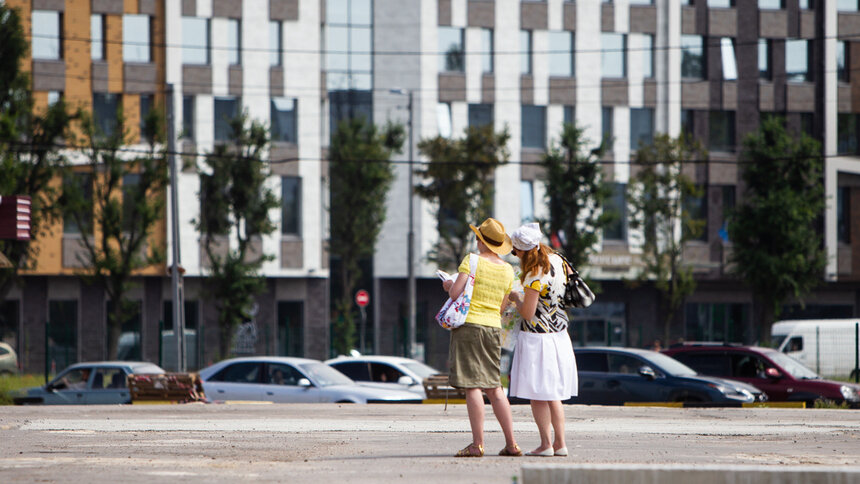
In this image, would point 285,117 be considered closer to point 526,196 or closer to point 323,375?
point 526,196

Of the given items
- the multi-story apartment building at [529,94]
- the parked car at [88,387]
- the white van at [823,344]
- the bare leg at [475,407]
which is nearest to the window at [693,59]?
the multi-story apartment building at [529,94]

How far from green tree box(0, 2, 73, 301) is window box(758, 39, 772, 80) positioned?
2977 cm

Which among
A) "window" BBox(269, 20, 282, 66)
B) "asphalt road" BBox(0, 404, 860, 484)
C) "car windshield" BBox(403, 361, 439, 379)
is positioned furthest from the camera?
"window" BBox(269, 20, 282, 66)

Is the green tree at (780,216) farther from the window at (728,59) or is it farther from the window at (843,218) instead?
the window at (728,59)

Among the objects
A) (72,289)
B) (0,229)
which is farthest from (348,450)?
(72,289)

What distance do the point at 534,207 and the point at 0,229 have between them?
106 ft

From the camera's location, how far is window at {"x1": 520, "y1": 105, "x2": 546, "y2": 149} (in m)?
53.7

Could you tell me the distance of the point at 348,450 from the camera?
1064 centimetres

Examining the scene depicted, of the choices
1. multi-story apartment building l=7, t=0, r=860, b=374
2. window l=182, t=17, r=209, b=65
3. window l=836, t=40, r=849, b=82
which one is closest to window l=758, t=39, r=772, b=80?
multi-story apartment building l=7, t=0, r=860, b=374

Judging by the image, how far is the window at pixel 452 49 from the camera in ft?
175

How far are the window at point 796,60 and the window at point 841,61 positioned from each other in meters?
1.23

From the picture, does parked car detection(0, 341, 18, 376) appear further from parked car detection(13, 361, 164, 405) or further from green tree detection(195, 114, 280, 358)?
parked car detection(13, 361, 164, 405)

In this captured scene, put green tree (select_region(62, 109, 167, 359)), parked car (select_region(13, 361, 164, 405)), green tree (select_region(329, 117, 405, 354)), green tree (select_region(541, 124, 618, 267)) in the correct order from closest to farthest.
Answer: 1. parked car (select_region(13, 361, 164, 405))
2. green tree (select_region(62, 109, 167, 359))
3. green tree (select_region(541, 124, 618, 267))
4. green tree (select_region(329, 117, 405, 354))

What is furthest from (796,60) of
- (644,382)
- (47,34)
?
(644,382)
